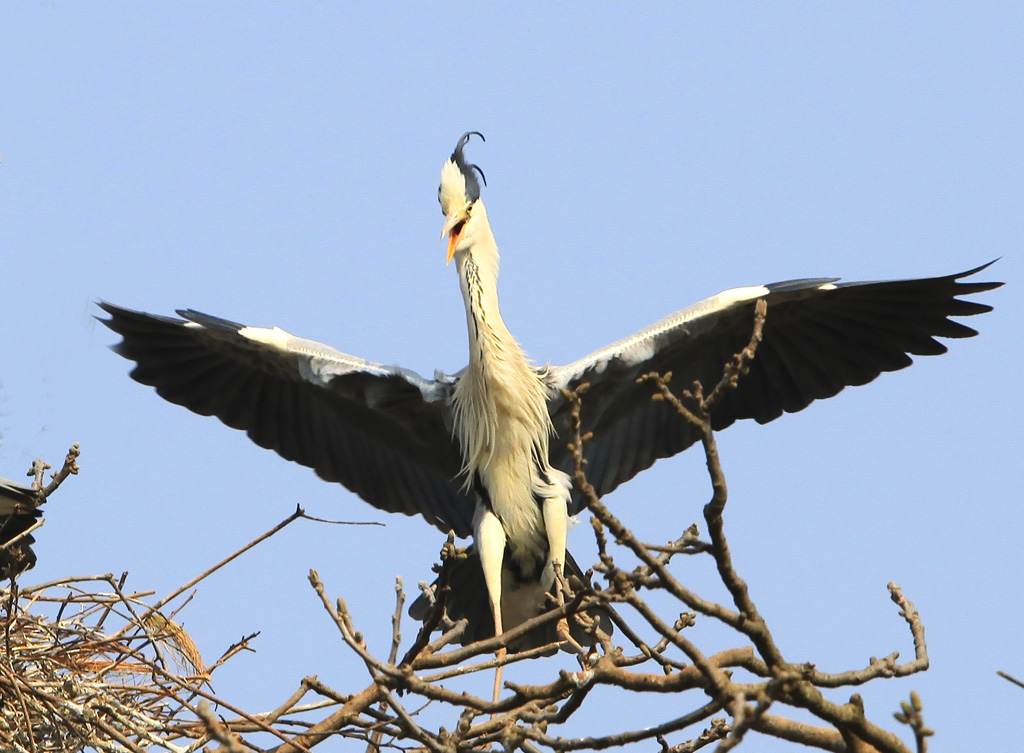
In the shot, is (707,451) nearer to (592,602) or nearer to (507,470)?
(592,602)

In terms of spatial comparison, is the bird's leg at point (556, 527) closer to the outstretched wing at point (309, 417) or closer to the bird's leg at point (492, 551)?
the bird's leg at point (492, 551)

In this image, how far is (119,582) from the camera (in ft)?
14.9

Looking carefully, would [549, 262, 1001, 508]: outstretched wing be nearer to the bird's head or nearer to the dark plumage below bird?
the bird's head

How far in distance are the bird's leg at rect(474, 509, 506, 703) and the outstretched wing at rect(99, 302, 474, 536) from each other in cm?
48

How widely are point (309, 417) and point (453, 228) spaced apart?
3.84ft

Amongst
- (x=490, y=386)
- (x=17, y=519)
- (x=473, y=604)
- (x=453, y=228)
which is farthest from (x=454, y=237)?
(x=17, y=519)

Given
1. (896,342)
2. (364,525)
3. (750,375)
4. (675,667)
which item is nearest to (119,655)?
(364,525)

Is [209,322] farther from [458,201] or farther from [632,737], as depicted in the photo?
[632,737]

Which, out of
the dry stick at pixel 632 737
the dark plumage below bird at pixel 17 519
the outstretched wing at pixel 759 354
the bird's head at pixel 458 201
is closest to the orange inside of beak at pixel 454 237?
the bird's head at pixel 458 201

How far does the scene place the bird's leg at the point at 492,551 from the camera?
5703 mm

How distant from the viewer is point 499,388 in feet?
19.2

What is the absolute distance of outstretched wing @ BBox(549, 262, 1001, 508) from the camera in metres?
5.84

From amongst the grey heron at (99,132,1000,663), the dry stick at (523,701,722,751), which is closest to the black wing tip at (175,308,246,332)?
the grey heron at (99,132,1000,663)

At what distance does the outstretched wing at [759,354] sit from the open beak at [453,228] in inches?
27.8
